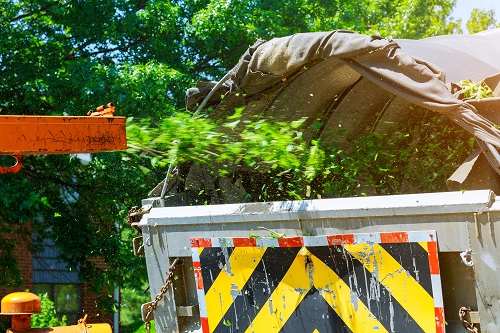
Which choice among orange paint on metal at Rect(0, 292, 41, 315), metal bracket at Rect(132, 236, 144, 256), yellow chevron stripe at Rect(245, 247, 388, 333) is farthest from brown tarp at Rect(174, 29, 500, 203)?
orange paint on metal at Rect(0, 292, 41, 315)

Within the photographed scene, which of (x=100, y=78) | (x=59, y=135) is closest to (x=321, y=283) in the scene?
(x=59, y=135)

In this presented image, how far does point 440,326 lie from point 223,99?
1.97 meters

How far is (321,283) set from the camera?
12.2 feet

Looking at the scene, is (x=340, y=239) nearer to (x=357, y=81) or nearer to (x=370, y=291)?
(x=370, y=291)

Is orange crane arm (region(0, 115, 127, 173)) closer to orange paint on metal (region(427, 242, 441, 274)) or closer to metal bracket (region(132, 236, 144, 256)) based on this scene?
metal bracket (region(132, 236, 144, 256))

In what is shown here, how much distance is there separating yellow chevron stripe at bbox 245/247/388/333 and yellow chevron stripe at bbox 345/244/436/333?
0.52 feet

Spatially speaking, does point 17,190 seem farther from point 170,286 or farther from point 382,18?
point 382,18

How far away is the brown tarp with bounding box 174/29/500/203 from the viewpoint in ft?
12.2

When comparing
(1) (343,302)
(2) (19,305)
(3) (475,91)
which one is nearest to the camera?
(1) (343,302)

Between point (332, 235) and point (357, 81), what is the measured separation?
4.87ft

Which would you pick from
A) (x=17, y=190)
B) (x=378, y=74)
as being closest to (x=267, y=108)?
(x=378, y=74)

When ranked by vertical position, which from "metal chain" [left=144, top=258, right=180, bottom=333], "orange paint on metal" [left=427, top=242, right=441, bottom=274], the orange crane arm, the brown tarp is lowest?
"metal chain" [left=144, top=258, right=180, bottom=333]

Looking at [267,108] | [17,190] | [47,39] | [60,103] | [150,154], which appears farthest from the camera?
[47,39]

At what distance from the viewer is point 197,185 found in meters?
4.98
